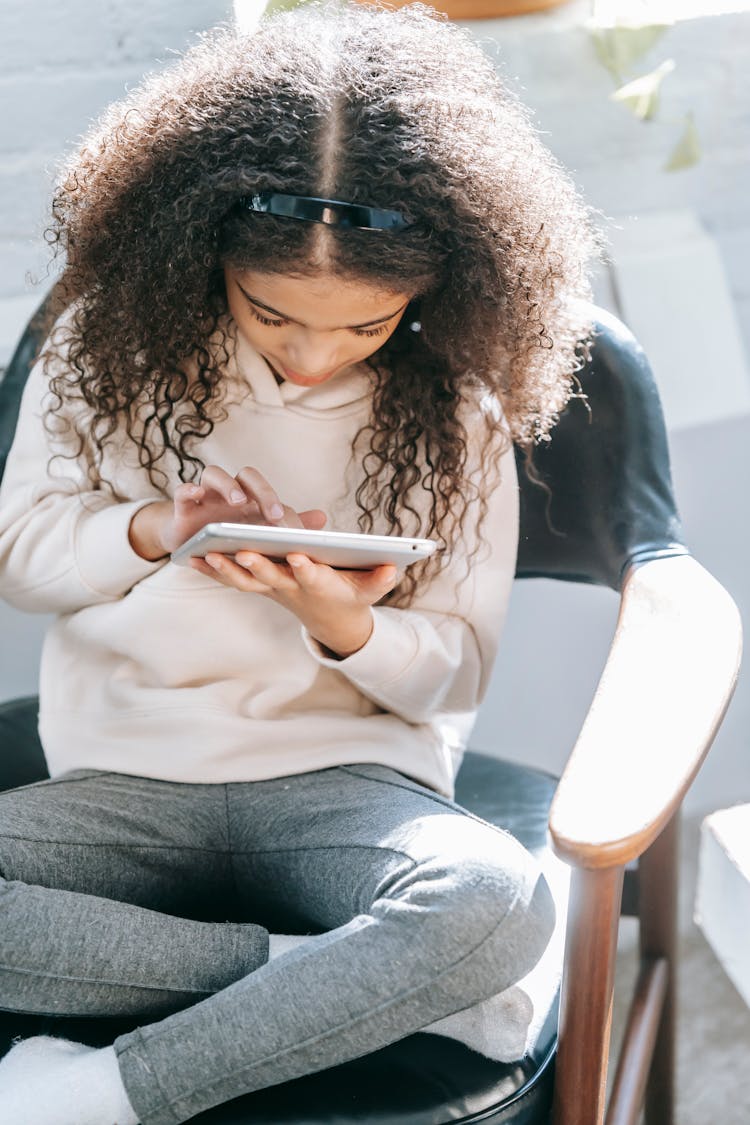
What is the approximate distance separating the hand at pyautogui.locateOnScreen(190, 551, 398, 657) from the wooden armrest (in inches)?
6.9

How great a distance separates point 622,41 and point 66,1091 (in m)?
1.08

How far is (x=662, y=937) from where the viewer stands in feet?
3.85

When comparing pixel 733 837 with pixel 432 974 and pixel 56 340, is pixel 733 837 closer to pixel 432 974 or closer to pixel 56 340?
pixel 432 974

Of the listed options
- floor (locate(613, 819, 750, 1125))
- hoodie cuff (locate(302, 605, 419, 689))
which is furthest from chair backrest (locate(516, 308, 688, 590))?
floor (locate(613, 819, 750, 1125))

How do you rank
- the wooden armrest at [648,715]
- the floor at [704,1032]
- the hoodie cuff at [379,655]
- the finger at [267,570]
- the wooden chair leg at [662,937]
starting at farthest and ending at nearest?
the floor at [704,1032] < the wooden chair leg at [662,937] < the hoodie cuff at [379,655] < the finger at [267,570] < the wooden armrest at [648,715]

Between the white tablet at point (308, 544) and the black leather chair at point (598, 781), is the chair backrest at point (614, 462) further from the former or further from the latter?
the white tablet at point (308, 544)

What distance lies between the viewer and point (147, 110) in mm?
929

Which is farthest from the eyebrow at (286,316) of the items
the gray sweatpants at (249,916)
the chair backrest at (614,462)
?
the gray sweatpants at (249,916)

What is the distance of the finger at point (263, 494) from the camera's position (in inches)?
35.8

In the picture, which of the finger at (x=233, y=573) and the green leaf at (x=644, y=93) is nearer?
the finger at (x=233, y=573)

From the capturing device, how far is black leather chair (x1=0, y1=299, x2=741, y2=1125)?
31.0 inches

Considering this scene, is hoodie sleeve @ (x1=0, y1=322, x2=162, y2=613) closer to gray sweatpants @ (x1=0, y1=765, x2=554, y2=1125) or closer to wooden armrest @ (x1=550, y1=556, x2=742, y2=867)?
gray sweatpants @ (x1=0, y1=765, x2=554, y2=1125)

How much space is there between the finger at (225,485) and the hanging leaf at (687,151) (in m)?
0.70

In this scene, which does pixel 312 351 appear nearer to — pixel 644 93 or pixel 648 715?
pixel 648 715
